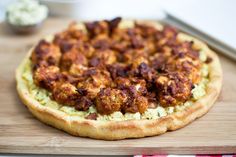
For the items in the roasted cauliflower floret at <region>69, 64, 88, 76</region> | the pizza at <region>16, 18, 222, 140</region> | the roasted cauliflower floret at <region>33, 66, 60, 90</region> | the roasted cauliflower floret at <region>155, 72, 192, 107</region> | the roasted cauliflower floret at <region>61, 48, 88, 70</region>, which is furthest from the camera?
the roasted cauliflower floret at <region>61, 48, 88, 70</region>

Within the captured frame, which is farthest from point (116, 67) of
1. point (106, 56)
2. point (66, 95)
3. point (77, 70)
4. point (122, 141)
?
point (122, 141)

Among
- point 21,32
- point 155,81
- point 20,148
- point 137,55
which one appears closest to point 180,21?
point 137,55

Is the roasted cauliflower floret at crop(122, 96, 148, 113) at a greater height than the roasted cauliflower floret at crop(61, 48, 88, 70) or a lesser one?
greater

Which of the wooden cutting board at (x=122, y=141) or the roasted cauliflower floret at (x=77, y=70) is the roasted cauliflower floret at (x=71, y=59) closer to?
the roasted cauliflower floret at (x=77, y=70)

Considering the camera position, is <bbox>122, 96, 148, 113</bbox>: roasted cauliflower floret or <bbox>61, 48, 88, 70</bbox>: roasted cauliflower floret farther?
<bbox>61, 48, 88, 70</bbox>: roasted cauliflower floret

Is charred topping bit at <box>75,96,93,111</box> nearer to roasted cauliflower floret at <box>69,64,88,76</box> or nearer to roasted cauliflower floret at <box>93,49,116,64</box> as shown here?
roasted cauliflower floret at <box>69,64,88,76</box>

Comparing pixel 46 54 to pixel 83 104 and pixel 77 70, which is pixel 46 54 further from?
pixel 83 104

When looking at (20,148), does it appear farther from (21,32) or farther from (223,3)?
(223,3)

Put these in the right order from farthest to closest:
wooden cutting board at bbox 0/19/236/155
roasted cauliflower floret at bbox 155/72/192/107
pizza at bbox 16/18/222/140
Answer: roasted cauliflower floret at bbox 155/72/192/107 < pizza at bbox 16/18/222/140 < wooden cutting board at bbox 0/19/236/155

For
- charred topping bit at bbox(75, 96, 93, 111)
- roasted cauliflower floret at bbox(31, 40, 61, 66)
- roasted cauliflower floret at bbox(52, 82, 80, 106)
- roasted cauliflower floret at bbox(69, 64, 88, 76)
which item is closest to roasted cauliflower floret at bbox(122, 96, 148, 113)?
charred topping bit at bbox(75, 96, 93, 111)
